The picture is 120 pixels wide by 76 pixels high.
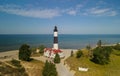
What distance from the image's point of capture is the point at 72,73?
35.7 metres

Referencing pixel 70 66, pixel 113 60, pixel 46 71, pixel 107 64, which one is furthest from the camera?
pixel 113 60

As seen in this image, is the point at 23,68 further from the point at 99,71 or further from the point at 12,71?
the point at 99,71

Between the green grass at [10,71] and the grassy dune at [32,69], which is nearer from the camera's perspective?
the green grass at [10,71]

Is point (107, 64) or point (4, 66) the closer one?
point (4, 66)

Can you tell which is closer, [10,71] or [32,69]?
[10,71]

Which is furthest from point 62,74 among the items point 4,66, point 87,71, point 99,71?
point 4,66

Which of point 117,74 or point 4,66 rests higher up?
point 4,66

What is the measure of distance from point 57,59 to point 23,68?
1279 centimetres

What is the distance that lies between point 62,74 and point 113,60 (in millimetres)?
21399

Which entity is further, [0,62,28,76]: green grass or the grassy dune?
the grassy dune

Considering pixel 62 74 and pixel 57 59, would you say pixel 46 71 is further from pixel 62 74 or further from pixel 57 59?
pixel 57 59

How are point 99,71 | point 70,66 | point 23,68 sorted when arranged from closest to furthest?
point 23,68
point 99,71
point 70,66

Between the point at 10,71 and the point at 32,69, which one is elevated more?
the point at 10,71

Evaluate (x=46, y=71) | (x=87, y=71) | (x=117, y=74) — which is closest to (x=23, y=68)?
(x=46, y=71)
